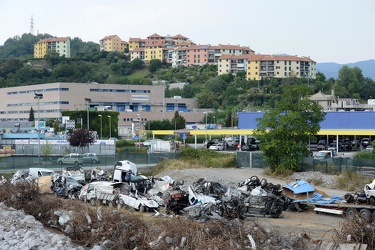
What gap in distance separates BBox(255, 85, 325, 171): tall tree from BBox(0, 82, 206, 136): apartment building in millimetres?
59976

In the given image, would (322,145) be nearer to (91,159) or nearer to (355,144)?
(355,144)

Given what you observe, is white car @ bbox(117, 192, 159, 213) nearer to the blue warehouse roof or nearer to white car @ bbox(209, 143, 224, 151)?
the blue warehouse roof

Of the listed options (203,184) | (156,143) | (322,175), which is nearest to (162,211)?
(203,184)

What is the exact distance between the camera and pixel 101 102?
4390 inches

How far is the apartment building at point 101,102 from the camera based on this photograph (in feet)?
360

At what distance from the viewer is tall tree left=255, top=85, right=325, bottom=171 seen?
42.9 meters

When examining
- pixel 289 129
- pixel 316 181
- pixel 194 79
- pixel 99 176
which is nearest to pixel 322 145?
pixel 289 129

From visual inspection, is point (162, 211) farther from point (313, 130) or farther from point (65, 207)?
point (313, 130)

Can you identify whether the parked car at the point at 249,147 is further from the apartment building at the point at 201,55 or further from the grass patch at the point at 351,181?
the apartment building at the point at 201,55

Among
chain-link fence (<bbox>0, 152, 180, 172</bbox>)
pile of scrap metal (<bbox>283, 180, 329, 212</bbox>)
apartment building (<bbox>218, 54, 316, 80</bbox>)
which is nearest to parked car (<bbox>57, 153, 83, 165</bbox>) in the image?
chain-link fence (<bbox>0, 152, 180, 172</bbox>)

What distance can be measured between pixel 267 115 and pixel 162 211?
60.6ft

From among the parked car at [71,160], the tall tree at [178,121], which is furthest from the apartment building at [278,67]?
the parked car at [71,160]

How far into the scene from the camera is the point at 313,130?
43.5m

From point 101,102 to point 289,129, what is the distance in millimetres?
72323
